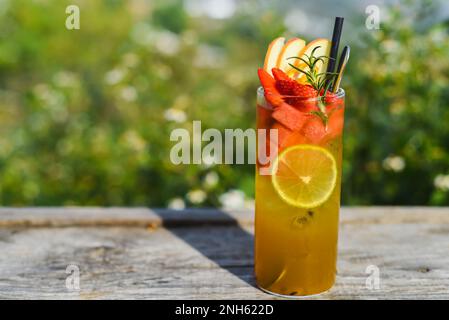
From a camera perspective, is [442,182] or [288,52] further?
[442,182]

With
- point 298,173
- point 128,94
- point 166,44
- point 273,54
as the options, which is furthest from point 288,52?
point 166,44

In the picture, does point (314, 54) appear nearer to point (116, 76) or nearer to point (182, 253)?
point (182, 253)

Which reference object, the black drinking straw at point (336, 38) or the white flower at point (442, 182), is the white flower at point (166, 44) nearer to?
the white flower at point (442, 182)

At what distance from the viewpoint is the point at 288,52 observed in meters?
1.34

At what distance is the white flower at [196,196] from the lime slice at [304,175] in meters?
1.04

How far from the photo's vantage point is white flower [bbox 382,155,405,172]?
7.76 ft

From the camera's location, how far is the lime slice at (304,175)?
135cm

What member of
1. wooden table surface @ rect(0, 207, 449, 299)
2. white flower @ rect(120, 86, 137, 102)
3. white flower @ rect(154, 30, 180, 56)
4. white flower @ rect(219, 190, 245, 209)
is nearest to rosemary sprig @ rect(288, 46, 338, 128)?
wooden table surface @ rect(0, 207, 449, 299)

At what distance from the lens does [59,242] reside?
174 centimetres

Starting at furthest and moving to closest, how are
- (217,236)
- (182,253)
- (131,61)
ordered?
(131,61) < (217,236) < (182,253)

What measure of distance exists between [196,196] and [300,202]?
3.49 ft

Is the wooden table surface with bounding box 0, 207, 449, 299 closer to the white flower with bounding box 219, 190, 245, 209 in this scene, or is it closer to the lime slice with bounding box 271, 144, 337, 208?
the lime slice with bounding box 271, 144, 337, 208

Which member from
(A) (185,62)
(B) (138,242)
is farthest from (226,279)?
(A) (185,62)
